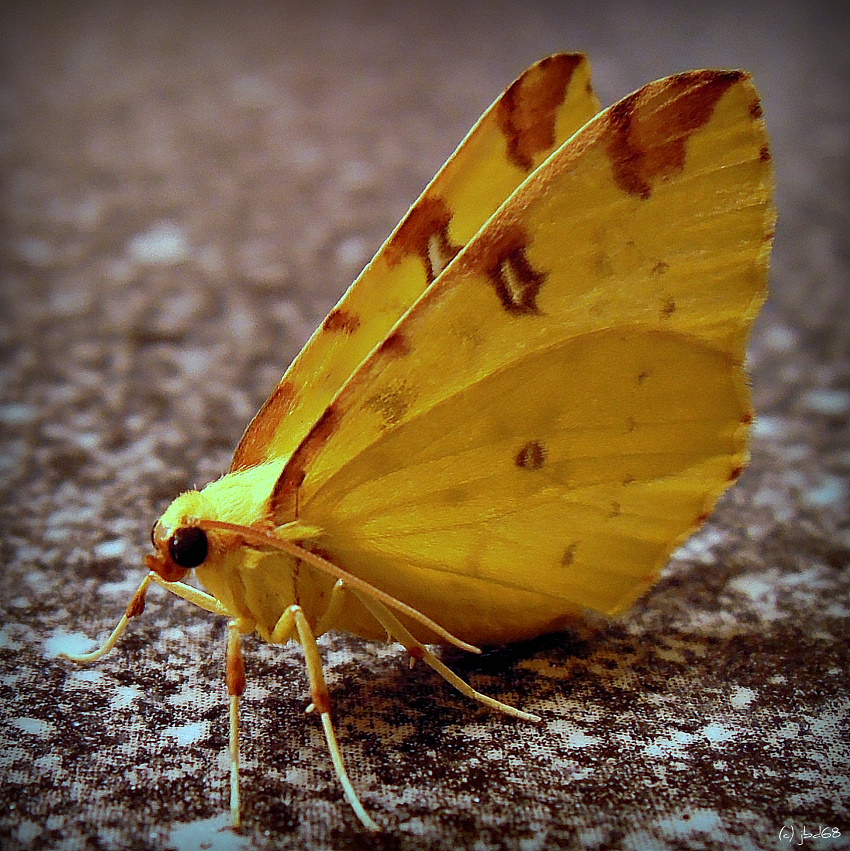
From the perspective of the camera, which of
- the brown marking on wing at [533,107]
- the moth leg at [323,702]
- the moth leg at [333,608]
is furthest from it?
the brown marking on wing at [533,107]

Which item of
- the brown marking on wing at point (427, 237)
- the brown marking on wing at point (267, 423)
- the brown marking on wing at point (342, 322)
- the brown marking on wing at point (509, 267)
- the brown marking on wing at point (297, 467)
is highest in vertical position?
the brown marking on wing at point (427, 237)

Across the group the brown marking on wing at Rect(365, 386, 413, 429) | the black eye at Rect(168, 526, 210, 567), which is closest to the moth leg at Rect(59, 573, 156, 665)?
the black eye at Rect(168, 526, 210, 567)

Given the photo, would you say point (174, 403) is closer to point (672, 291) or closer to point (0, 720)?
point (0, 720)

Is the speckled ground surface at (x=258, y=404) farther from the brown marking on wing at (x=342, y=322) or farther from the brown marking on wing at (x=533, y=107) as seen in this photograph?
the brown marking on wing at (x=533, y=107)

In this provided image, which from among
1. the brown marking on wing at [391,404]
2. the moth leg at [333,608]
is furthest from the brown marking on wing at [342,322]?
the moth leg at [333,608]

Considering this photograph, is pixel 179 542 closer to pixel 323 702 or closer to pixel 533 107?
pixel 323 702

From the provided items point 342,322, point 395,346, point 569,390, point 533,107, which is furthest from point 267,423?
point 533,107

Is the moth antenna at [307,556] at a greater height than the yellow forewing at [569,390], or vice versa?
the yellow forewing at [569,390]

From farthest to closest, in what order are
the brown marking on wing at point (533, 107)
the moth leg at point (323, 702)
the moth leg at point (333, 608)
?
the brown marking on wing at point (533, 107)
the moth leg at point (333, 608)
the moth leg at point (323, 702)
